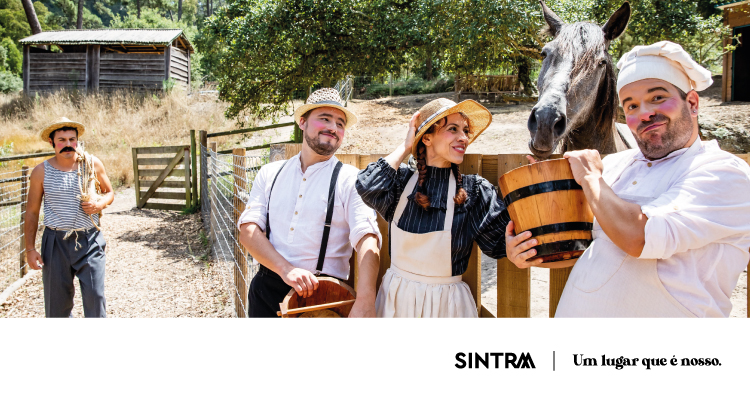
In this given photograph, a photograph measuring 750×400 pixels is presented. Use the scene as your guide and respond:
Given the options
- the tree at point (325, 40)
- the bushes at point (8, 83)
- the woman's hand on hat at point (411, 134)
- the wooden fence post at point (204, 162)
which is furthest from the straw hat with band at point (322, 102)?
the bushes at point (8, 83)

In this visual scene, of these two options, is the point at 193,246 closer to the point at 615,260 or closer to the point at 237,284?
the point at 237,284

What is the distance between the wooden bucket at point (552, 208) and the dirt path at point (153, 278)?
168 inches

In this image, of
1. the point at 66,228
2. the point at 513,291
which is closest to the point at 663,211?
the point at 513,291

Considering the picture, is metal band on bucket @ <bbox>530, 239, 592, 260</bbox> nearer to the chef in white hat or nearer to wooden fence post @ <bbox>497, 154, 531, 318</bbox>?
the chef in white hat

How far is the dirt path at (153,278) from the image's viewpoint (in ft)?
17.5

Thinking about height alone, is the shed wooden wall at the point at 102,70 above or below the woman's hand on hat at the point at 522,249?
above

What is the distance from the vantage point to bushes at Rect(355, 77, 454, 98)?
932 inches

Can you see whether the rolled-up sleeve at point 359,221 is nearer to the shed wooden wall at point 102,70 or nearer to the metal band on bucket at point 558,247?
the metal band on bucket at point 558,247

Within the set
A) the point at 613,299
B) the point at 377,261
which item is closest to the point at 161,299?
the point at 377,261

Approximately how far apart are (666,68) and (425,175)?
90cm

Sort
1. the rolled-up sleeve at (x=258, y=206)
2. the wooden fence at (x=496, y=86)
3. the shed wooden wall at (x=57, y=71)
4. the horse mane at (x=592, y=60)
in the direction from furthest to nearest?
the shed wooden wall at (x=57, y=71), the wooden fence at (x=496, y=86), the horse mane at (x=592, y=60), the rolled-up sleeve at (x=258, y=206)

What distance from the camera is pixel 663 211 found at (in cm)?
121

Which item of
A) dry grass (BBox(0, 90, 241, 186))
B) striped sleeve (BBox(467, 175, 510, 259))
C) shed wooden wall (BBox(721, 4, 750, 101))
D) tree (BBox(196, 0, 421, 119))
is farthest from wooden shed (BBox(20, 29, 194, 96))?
striped sleeve (BBox(467, 175, 510, 259))

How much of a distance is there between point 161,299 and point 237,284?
2.05 meters
